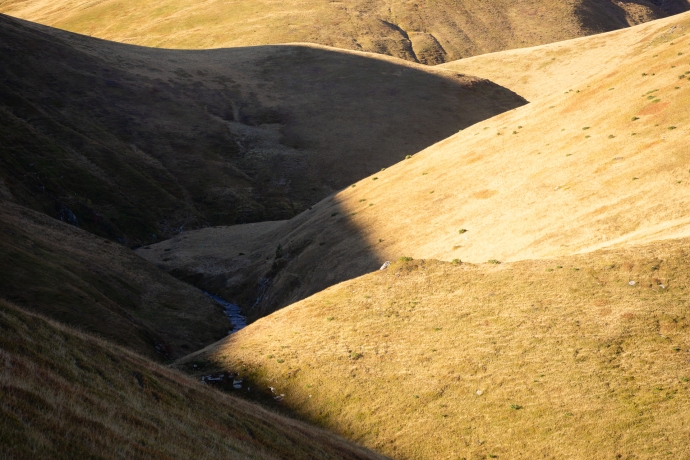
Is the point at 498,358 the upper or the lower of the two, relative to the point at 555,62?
upper

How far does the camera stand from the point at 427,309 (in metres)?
40.1

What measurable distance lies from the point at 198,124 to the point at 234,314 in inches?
2642

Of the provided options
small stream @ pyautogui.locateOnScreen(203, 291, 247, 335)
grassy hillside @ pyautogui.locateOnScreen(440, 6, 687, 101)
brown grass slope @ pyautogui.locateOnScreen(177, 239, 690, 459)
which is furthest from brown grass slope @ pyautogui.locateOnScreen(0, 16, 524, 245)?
brown grass slope @ pyautogui.locateOnScreen(177, 239, 690, 459)

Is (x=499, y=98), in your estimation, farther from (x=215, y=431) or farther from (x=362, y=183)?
(x=215, y=431)

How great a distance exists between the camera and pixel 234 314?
2542 inches

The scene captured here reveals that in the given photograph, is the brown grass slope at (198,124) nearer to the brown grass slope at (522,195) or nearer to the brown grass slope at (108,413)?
the brown grass slope at (522,195)

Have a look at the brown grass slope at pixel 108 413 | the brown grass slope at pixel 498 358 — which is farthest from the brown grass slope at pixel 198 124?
the brown grass slope at pixel 108 413

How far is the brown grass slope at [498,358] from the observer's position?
28344mm

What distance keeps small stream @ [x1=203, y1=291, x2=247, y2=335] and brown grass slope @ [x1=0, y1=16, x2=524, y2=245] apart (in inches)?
874

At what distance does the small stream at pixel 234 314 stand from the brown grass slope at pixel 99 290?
0.87 metres

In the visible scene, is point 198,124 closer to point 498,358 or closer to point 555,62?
point 555,62

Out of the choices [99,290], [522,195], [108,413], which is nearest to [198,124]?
[99,290]

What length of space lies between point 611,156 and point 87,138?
78742 millimetres

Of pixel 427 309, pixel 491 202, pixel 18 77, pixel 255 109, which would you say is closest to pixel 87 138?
pixel 18 77
